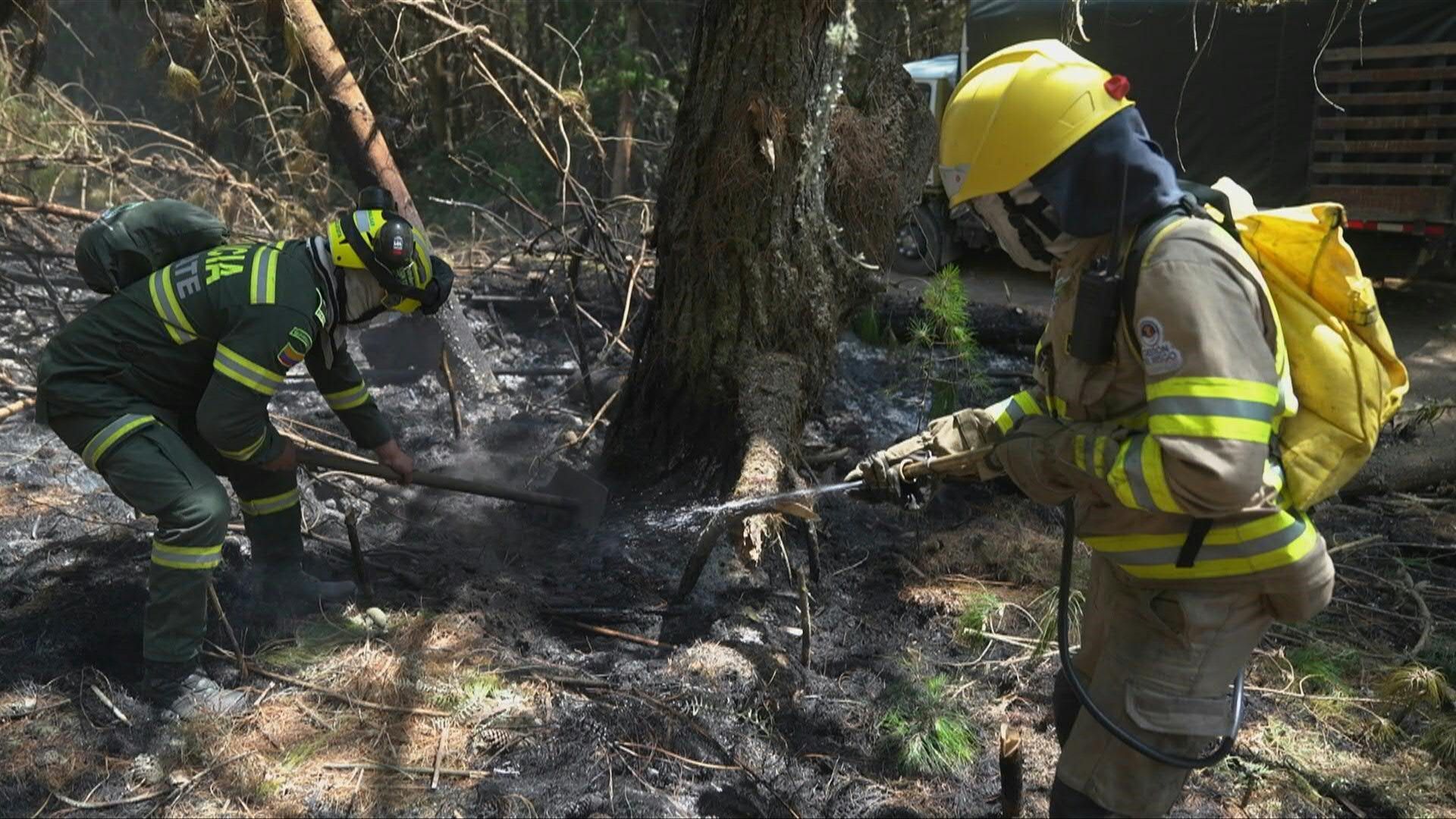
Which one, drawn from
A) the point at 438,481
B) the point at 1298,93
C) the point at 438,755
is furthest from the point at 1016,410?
the point at 1298,93

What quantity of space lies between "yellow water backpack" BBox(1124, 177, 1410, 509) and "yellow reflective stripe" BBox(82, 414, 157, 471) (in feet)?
10.4

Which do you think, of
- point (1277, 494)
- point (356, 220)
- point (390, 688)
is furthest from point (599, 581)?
point (1277, 494)

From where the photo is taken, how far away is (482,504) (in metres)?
5.48

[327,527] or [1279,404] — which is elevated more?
[1279,404]

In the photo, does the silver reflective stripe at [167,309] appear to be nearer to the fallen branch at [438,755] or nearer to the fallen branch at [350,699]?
the fallen branch at [350,699]

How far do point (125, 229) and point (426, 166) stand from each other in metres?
11.4

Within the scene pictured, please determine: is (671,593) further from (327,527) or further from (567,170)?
(567,170)

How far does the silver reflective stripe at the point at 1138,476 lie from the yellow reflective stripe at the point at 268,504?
11.1ft

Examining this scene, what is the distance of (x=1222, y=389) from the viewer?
2053 millimetres

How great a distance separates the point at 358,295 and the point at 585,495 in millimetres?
1539

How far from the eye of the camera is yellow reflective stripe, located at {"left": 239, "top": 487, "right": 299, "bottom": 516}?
4312 mm

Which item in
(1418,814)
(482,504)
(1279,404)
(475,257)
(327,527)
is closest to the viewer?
(1279,404)

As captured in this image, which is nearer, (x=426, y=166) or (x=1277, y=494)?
(x=1277, y=494)

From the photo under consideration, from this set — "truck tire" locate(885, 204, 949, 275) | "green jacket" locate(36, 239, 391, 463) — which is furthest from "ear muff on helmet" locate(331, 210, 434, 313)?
"truck tire" locate(885, 204, 949, 275)
